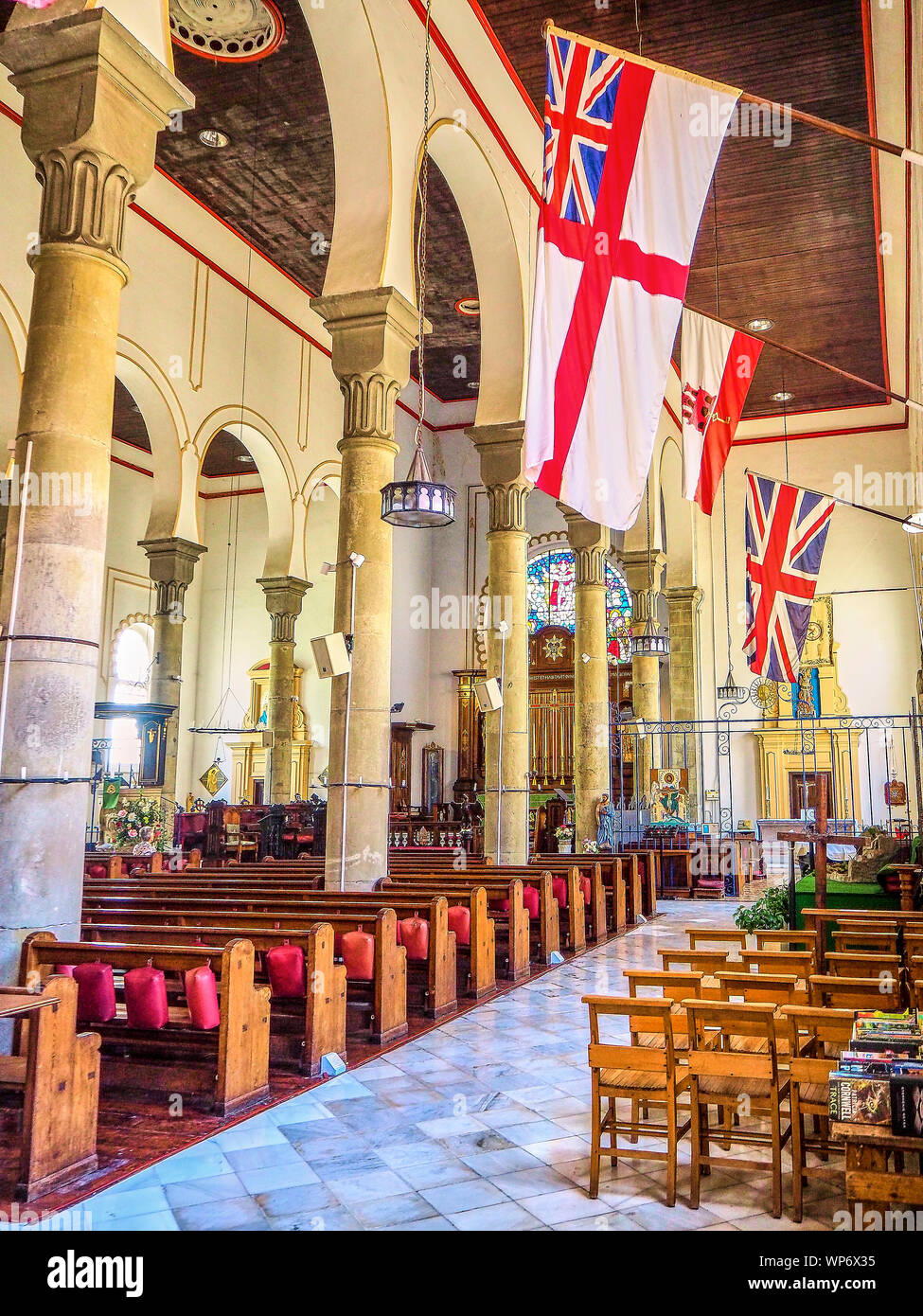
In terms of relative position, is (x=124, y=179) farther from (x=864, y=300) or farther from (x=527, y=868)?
(x=864, y=300)

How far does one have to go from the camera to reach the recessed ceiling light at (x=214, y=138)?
41.7ft

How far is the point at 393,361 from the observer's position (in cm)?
915

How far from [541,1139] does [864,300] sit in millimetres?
15942

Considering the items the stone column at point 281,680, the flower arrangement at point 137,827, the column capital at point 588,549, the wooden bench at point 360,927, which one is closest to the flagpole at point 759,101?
the wooden bench at point 360,927

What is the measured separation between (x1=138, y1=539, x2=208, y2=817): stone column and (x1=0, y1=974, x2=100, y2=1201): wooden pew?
10.7 m

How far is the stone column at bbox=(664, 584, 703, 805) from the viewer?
21000 mm

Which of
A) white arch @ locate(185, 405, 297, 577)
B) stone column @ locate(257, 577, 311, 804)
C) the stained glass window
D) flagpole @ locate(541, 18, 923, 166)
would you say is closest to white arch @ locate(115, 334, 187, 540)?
white arch @ locate(185, 405, 297, 577)

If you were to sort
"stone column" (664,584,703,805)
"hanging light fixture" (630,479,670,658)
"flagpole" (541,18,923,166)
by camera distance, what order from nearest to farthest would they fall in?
"flagpole" (541,18,923,166), "hanging light fixture" (630,479,670,658), "stone column" (664,584,703,805)

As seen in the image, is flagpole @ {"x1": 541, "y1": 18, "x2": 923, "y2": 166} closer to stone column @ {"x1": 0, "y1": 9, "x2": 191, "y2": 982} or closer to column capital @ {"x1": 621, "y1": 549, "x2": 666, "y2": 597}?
stone column @ {"x1": 0, "y1": 9, "x2": 191, "y2": 982}

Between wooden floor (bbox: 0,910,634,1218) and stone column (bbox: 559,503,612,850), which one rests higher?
stone column (bbox: 559,503,612,850)

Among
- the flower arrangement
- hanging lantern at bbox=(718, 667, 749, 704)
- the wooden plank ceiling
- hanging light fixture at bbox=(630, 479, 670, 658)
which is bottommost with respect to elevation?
the flower arrangement

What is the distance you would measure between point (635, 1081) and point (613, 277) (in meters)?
4.22

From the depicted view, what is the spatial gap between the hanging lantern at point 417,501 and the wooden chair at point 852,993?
14.8ft

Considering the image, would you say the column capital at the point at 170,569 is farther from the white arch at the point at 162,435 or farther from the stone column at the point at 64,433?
the stone column at the point at 64,433
